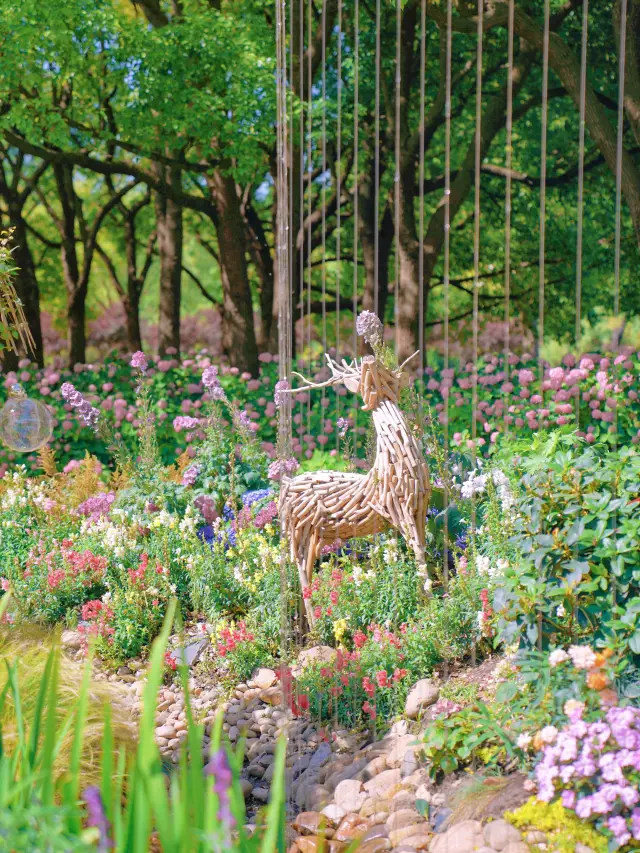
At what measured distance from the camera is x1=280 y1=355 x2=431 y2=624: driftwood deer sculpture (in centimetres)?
411

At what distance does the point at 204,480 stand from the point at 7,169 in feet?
42.7

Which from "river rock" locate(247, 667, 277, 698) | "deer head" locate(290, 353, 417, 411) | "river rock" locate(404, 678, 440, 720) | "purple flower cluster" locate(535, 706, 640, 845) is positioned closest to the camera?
"purple flower cluster" locate(535, 706, 640, 845)

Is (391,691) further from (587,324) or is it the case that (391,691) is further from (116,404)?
(587,324)

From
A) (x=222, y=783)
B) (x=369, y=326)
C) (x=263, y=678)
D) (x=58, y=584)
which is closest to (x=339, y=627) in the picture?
(x=263, y=678)

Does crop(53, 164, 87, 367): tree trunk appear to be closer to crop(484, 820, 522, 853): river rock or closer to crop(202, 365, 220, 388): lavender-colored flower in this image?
crop(202, 365, 220, 388): lavender-colored flower

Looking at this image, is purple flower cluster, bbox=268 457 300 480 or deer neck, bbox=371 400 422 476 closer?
deer neck, bbox=371 400 422 476

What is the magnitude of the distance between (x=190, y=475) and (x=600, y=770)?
3.97 m

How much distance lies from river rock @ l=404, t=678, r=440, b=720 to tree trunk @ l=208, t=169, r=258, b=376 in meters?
6.87

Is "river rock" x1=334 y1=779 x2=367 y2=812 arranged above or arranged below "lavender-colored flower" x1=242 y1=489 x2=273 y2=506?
below

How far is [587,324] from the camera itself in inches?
461

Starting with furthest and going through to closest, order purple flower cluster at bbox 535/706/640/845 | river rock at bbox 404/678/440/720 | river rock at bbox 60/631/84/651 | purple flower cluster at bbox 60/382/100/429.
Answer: purple flower cluster at bbox 60/382/100/429
river rock at bbox 60/631/84/651
river rock at bbox 404/678/440/720
purple flower cluster at bbox 535/706/640/845

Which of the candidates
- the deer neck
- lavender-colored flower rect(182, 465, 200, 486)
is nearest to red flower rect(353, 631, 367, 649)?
the deer neck

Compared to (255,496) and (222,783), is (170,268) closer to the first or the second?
(255,496)

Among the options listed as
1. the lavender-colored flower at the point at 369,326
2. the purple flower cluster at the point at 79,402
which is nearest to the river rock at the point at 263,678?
the lavender-colored flower at the point at 369,326
